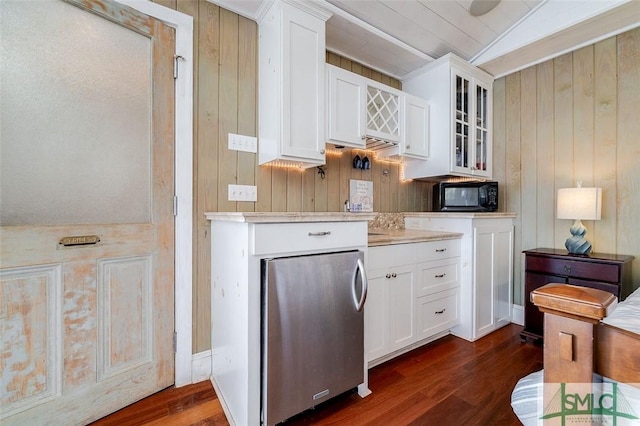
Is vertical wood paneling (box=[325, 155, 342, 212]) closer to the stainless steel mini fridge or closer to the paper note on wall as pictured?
the paper note on wall

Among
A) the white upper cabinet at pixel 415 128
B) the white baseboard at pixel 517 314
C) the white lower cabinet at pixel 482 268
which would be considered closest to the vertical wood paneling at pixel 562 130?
the white lower cabinet at pixel 482 268

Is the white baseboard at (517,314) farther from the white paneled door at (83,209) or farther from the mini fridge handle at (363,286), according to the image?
the white paneled door at (83,209)

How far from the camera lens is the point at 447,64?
251 centimetres

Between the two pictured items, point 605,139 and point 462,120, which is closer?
point 605,139

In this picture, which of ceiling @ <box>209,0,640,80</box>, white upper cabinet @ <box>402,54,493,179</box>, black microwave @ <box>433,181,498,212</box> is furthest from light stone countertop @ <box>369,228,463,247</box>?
ceiling @ <box>209,0,640,80</box>

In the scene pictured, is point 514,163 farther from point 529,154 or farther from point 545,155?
point 545,155

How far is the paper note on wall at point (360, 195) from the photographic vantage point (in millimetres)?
2531

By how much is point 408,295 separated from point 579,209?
147 centimetres

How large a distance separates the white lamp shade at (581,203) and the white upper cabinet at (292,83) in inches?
76.5

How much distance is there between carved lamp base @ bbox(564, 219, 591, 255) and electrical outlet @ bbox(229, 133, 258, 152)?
8.29 ft

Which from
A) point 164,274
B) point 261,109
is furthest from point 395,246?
point 164,274

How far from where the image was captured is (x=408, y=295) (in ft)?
6.63

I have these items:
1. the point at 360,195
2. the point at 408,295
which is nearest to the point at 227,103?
the point at 360,195

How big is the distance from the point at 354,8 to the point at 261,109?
37.7 inches
